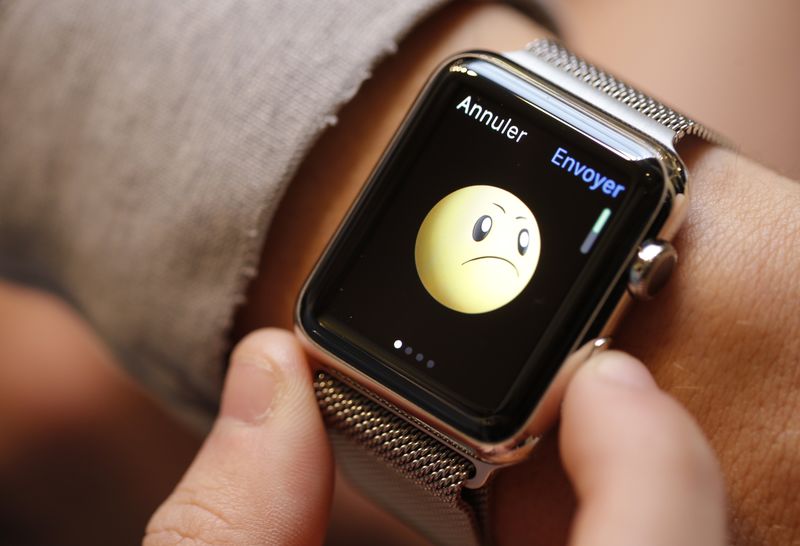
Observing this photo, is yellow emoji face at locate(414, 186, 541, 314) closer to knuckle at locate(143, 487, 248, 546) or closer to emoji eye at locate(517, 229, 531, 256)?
emoji eye at locate(517, 229, 531, 256)

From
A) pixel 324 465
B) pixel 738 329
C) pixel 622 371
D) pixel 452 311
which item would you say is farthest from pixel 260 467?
pixel 738 329

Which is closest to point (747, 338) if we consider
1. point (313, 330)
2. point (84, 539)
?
point (313, 330)

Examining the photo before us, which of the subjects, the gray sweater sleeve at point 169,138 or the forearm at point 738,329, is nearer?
the forearm at point 738,329

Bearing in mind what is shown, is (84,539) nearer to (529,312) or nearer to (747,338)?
(529,312)

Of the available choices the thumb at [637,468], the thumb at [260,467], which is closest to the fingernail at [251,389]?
the thumb at [260,467]

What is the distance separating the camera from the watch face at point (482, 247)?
66cm

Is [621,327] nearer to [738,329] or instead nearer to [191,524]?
[738,329]

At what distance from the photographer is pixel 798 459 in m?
0.69

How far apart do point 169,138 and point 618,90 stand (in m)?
0.46

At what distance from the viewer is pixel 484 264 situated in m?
0.71

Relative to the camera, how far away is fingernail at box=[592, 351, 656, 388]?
22.3 inches

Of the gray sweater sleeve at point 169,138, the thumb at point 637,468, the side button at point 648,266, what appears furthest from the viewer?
the gray sweater sleeve at point 169,138

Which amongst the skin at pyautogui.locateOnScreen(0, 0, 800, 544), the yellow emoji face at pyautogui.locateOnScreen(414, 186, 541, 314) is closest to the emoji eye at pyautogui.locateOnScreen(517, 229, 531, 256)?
the yellow emoji face at pyautogui.locateOnScreen(414, 186, 541, 314)

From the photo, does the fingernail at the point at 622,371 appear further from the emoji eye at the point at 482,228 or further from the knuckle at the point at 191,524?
the knuckle at the point at 191,524
